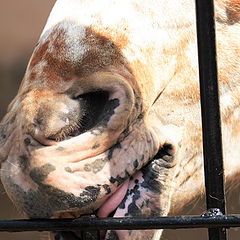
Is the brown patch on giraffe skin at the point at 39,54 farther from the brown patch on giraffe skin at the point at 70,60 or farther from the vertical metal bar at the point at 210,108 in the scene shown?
the vertical metal bar at the point at 210,108

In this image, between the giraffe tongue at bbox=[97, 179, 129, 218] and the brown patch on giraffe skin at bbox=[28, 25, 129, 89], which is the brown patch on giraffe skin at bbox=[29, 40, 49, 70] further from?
the giraffe tongue at bbox=[97, 179, 129, 218]

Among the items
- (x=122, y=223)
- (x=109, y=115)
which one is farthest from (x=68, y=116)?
(x=122, y=223)

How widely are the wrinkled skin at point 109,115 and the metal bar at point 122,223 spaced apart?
0.03 meters

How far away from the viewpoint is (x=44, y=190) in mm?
1170

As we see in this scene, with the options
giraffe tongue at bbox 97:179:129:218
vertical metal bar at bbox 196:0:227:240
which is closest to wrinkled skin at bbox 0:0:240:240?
giraffe tongue at bbox 97:179:129:218

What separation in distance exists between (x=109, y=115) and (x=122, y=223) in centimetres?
19

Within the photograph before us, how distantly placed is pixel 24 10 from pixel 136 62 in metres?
2.30

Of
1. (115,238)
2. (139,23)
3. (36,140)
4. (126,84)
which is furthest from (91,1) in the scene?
(115,238)

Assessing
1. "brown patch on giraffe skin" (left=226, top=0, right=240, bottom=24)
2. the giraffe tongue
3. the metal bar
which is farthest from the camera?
"brown patch on giraffe skin" (left=226, top=0, right=240, bottom=24)

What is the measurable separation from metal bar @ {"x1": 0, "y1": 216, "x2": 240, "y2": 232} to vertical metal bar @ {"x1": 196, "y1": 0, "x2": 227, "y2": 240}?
0.05 meters

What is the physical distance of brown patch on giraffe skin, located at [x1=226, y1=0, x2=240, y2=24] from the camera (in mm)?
1541

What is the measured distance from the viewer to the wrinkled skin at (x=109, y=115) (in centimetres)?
119

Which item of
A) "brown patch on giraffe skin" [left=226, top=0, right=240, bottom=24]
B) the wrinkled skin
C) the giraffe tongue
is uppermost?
"brown patch on giraffe skin" [left=226, top=0, right=240, bottom=24]

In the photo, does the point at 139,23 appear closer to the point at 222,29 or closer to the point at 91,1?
the point at 91,1
